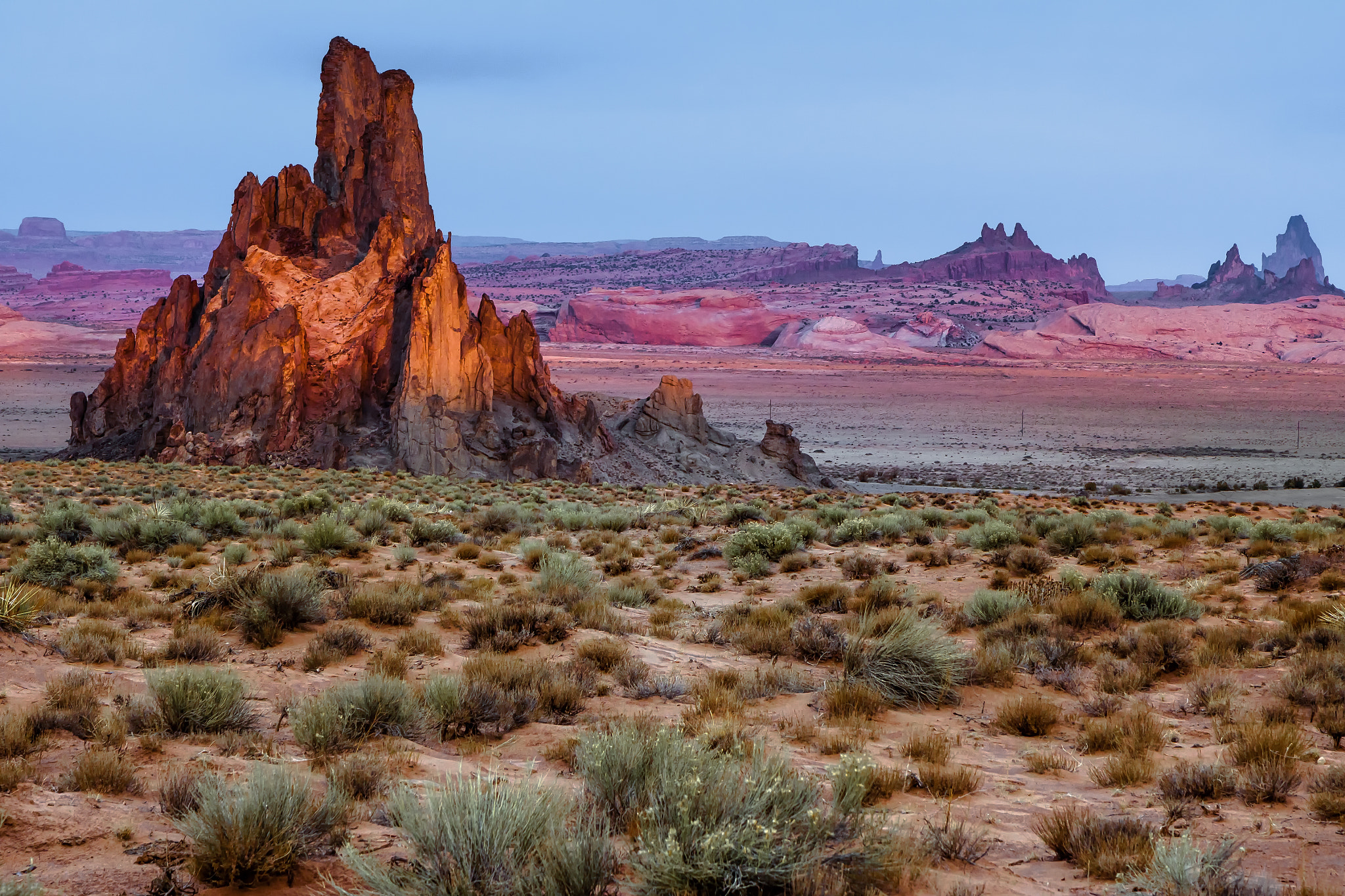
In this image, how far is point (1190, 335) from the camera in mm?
125000

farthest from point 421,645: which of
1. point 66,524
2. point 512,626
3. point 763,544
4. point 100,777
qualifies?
point 66,524

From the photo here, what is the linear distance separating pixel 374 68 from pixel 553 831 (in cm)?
3836

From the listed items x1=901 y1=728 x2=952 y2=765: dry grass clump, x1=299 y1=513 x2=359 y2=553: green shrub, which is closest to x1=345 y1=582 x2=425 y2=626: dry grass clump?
x1=299 y1=513 x2=359 y2=553: green shrub

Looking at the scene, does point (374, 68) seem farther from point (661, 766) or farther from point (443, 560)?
point (661, 766)

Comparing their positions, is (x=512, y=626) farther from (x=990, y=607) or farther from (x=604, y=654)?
(x=990, y=607)

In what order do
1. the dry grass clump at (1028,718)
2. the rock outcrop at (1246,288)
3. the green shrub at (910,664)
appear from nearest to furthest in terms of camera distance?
the dry grass clump at (1028,718) < the green shrub at (910,664) < the rock outcrop at (1246,288)

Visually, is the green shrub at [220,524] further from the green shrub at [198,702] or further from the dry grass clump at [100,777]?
the dry grass clump at [100,777]

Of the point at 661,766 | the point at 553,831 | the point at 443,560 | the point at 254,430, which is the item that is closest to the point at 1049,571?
the point at 443,560

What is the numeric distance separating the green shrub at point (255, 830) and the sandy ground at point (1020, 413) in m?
38.7

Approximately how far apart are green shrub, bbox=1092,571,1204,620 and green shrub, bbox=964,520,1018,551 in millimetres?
3235

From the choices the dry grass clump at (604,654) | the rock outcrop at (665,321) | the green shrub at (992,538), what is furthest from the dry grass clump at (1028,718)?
the rock outcrop at (665,321)

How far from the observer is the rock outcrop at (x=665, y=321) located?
130 metres

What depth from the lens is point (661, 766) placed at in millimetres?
3938

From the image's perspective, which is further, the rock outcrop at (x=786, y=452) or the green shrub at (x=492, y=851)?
the rock outcrop at (x=786, y=452)
